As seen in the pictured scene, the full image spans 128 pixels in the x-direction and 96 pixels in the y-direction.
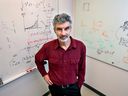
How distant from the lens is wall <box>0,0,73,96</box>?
68.9 inches

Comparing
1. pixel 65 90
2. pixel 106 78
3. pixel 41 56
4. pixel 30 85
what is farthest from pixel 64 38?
pixel 106 78

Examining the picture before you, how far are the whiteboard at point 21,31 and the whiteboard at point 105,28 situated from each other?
54cm

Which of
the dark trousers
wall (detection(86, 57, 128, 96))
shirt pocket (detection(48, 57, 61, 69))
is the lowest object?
wall (detection(86, 57, 128, 96))

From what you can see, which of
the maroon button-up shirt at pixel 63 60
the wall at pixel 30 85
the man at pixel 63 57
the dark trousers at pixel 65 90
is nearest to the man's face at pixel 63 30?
the man at pixel 63 57

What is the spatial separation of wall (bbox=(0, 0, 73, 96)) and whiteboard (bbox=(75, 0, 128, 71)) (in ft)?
0.87

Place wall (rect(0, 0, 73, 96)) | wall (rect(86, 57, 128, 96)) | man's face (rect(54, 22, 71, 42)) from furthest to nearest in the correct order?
1. wall (rect(86, 57, 128, 96))
2. wall (rect(0, 0, 73, 96))
3. man's face (rect(54, 22, 71, 42))

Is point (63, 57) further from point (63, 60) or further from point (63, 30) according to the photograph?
point (63, 30)

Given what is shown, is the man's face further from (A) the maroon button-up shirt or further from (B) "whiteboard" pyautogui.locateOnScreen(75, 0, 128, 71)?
(B) "whiteboard" pyautogui.locateOnScreen(75, 0, 128, 71)

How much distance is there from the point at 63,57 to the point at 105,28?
3.08 feet

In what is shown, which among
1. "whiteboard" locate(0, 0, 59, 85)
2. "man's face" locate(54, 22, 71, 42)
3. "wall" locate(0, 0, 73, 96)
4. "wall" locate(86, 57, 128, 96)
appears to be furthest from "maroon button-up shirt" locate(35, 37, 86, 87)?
"wall" locate(86, 57, 128, 96)

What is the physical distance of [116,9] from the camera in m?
1.79

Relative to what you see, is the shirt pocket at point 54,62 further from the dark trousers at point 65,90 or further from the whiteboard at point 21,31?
the whiteboard at point 21,31

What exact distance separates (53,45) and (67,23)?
281mm

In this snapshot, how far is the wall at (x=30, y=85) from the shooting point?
175 centimetres
